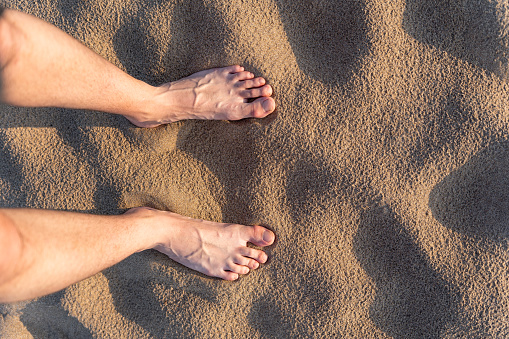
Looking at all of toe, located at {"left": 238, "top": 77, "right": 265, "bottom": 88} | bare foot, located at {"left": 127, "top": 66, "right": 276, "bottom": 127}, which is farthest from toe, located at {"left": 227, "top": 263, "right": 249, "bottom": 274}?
toe, located at {"left": 238, "top": 77, "right": 265, "bottom": 88}

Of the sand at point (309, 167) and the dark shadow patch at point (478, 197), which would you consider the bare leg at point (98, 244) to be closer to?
the sand at point (309, 167)

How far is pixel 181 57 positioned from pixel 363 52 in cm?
73

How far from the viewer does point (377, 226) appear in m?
1.30

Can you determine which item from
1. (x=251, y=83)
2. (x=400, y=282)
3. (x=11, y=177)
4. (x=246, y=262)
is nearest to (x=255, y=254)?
(x=246, y=262)

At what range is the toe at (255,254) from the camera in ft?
4.44

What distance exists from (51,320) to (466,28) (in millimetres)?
2098

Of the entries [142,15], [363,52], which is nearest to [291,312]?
[363,52]

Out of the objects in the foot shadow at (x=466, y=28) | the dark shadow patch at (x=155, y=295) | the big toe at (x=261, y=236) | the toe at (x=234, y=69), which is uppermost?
the foot shadow at (x=466, y=28)

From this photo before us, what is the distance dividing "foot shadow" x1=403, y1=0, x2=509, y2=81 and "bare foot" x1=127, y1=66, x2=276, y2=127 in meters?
0.63

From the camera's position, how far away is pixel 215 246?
1.36 m

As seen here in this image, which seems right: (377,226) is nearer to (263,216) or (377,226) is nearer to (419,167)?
(419,167)

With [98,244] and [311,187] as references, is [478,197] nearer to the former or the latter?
[311,187]

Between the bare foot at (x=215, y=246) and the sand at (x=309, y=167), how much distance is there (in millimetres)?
44

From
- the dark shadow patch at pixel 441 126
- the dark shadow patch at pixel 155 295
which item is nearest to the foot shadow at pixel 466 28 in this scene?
the dark shadow patch at pixel 441 126
